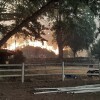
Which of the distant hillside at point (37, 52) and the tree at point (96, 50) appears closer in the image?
the tree at point (96, 50)

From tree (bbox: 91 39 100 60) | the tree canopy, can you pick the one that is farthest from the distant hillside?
the tree canopy

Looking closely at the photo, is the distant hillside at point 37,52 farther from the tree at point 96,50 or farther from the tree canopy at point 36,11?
the tree canopy at point 36,11

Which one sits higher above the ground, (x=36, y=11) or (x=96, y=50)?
(x=36, y=11)

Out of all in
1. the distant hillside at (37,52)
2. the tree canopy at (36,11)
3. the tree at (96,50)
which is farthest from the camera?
the distant hillside at (37,52)

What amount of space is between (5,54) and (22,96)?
29141mm

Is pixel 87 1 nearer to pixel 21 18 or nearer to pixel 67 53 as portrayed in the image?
pixel 21 18

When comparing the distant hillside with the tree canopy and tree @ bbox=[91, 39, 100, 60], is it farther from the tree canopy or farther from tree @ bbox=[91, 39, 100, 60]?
the tree canopy

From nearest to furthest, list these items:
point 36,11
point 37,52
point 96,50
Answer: point 36,11 < point 96,50 < point 37,52

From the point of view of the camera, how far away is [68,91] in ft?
59.9

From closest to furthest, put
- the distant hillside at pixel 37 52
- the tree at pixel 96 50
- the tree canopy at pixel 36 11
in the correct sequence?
1. the tree canopy at pixel 36 11
2. the tree at pixel 96 50
3. the distant hillside at pixel 37 52

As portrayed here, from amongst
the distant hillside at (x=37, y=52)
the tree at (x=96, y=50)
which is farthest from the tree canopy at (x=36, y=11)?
the distant hillside at (x=37, y=52)

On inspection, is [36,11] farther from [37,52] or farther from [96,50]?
[37,52]

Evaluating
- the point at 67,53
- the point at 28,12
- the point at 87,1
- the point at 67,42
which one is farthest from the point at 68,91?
the point at 67,53

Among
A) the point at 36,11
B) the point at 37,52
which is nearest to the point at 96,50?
the point at 37,52
